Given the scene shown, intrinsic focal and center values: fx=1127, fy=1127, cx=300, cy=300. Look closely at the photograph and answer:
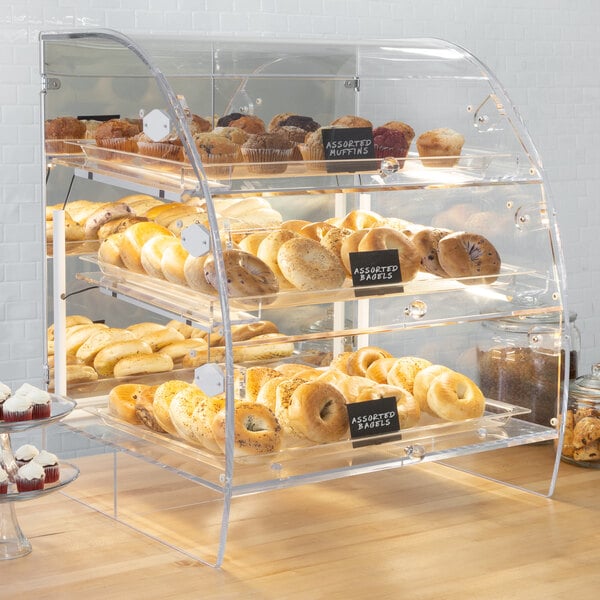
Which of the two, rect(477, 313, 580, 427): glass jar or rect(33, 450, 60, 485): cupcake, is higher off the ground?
rect(477, 313, 580, 427): glass jar

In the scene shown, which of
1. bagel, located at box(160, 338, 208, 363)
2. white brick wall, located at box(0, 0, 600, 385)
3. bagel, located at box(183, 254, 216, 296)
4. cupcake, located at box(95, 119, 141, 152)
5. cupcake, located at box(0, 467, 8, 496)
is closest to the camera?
cupcake, located at box(0, 467, 8, 496)

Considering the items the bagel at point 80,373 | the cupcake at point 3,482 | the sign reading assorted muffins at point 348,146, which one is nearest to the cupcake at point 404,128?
the sign reading assorted muffins at point 348,146

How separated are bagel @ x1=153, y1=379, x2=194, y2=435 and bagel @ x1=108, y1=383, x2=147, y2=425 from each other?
4.3 inches

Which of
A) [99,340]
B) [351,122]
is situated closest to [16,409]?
[99,340]

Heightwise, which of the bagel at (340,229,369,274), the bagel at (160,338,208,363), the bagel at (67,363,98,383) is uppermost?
the bagel at (340,229,369,274)

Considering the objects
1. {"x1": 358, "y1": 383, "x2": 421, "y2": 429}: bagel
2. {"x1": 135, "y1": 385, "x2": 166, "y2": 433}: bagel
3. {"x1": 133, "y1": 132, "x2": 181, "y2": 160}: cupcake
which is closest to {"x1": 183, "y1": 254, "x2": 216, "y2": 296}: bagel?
{"x1": 133, "y1": 132, "x2": 181, "y2": 160}: cupcake

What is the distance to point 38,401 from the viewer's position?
2420 mm

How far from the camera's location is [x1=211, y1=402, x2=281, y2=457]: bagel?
2426mm

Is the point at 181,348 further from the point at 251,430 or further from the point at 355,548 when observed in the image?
the point at 355,548

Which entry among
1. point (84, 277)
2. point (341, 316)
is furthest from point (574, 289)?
point (84, 277)

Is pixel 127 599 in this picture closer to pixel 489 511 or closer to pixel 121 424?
pixel 121 424

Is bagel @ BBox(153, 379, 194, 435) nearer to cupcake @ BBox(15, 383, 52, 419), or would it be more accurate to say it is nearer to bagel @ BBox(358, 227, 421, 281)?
cupcake @ BBox(15, 383, 52, 419)

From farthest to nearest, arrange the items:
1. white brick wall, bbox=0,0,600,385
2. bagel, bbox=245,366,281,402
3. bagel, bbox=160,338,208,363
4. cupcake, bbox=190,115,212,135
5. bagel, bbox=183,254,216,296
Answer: white brick wall, bbox=0,0,600,385 < bagel, bbox=160,338,208,363 < bagel, bbox=245,366,281,402 < cupcake, bbox=190,115,212,135 < bagel, bbox=183,254,216,296

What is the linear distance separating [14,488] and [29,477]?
5cm
